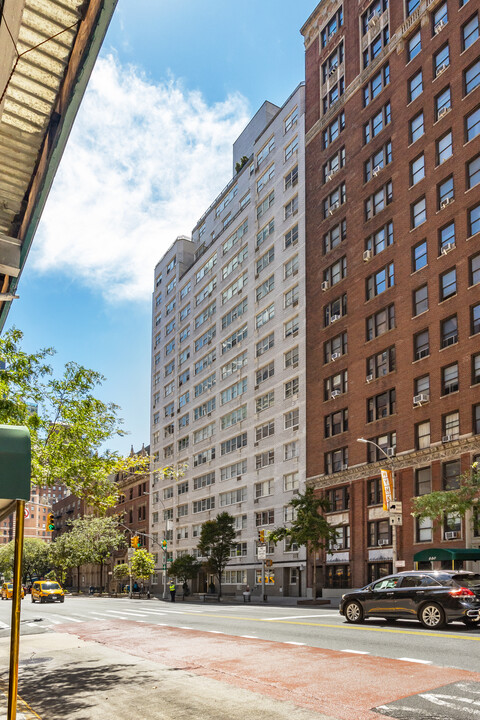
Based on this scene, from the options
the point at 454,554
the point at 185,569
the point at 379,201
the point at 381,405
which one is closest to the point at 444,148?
the point at 379,201

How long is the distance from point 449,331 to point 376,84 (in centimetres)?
2186

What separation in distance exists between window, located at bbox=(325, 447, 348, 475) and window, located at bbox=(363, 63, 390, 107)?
1037 inches

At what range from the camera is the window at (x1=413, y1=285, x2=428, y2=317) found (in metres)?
43.8

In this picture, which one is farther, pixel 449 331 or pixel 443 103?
pixel 443 103

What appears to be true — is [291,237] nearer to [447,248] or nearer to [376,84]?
[376,84]

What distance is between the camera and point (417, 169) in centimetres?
4591

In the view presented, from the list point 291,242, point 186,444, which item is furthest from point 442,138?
point 186,444

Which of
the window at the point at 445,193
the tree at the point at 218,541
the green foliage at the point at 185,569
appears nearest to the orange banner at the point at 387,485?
the window at the point at 445,193

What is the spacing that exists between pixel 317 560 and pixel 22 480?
49252 millimetres

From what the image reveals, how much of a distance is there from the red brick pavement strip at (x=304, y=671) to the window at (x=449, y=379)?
968 inches

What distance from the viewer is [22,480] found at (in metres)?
5.75

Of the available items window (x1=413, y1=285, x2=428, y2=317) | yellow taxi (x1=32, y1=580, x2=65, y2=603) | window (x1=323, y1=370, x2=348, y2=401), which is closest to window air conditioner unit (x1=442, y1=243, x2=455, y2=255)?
window (x1=413, y1=285, x2=428, y2=317)

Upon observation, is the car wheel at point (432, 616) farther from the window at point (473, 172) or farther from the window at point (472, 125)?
the window at point (472, 125)

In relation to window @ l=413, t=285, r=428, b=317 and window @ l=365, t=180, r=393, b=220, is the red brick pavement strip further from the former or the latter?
window @ l=365, t=180, r=393, b=220
